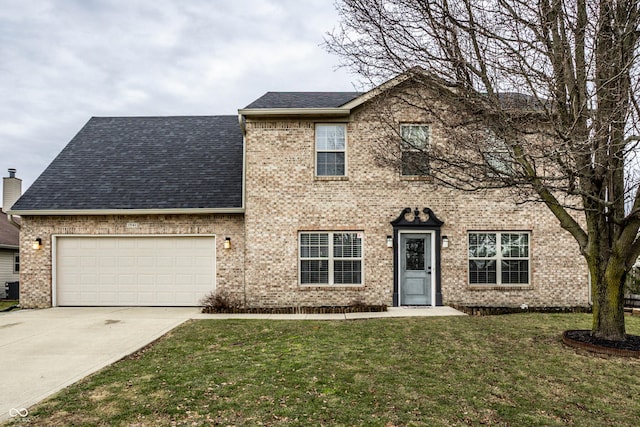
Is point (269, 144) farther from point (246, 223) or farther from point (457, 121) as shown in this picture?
point (457, 121)

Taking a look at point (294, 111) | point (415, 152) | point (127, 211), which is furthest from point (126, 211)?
point (415, 152)

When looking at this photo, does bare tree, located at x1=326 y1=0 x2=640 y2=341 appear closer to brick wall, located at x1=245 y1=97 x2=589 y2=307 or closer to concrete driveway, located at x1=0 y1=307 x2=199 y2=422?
brick wall, located at x1=245 y1=97 x2=589 y2=307

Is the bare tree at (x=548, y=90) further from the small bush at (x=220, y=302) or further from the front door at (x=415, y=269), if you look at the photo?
the small bush at (x=220, y=302)

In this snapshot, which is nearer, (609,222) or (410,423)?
(410,423)

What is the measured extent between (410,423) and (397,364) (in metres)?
1.98

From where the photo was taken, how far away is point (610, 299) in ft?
22.8

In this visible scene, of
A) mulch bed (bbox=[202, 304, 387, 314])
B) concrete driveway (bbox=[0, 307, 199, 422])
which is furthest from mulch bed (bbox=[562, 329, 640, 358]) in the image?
concrete driveway (bbox=[0, 307, 199, 422])

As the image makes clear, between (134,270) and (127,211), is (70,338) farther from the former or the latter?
(127,211)

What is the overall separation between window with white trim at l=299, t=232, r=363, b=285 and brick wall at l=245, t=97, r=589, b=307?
0.20 meters

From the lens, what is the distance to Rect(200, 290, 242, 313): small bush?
35.8 feet

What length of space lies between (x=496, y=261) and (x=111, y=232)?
11.3m

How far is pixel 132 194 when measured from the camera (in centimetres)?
1214

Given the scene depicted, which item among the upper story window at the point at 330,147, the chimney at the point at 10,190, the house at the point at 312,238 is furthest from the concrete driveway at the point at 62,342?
→ the chimney at the point at 10,190

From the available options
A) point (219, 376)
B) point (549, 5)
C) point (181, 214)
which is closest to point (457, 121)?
point (549, 5)
